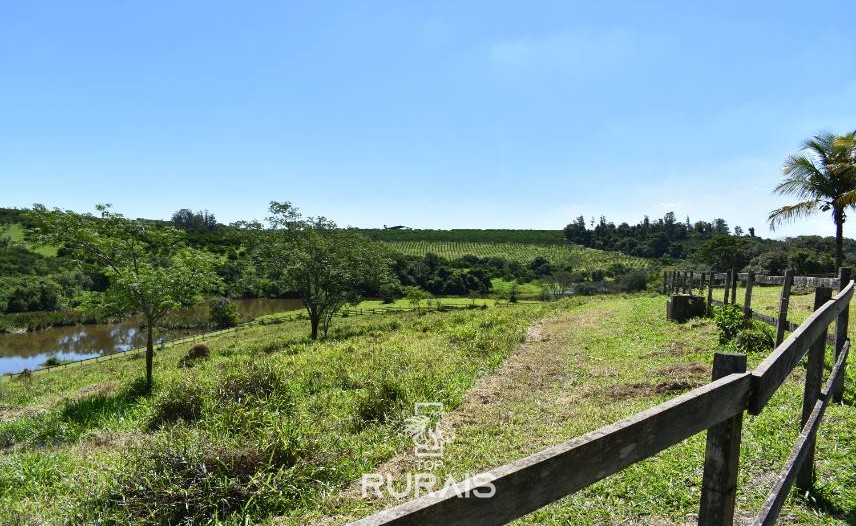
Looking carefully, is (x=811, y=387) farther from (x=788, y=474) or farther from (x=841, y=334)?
(x=841, y=334)

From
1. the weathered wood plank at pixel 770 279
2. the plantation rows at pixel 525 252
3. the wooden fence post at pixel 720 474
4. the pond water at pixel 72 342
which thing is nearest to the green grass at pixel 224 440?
the wooden fence post at pixel 720 474

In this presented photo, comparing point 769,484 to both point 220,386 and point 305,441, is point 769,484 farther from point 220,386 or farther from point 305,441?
point 220,386

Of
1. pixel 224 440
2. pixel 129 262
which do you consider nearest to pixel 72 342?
pixel 129 262

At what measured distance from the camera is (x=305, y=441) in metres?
5.98

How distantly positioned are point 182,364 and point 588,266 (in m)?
95.2

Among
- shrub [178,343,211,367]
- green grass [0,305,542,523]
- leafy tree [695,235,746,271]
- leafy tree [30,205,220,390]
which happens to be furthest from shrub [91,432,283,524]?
leafy tree [695,235,746,271]

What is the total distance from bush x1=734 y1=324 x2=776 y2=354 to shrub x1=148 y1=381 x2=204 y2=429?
9.74 metres

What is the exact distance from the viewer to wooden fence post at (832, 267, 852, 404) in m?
4.86

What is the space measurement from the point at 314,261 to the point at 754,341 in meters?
20.7

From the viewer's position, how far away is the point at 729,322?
10.2 metres

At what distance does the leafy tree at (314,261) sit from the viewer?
25984 millimetres

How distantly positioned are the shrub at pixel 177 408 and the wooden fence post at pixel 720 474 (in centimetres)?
814

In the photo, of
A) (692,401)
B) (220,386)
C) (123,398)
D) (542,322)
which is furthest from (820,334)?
(542,322)

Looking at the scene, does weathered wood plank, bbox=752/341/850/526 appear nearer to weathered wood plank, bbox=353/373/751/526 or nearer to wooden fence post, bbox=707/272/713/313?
weathered wood plank, bbox=353/373/751/526
